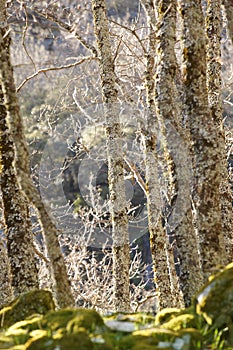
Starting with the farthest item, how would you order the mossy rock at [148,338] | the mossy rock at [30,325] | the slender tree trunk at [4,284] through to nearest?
the slender tree trunk at [4,284], the mossy rock at [30,325], the mossy rock at [148,338]

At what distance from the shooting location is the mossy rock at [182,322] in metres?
3.52

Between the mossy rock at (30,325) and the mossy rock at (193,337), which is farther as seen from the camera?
the mossy rock at (30,325)

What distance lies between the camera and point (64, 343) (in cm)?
295

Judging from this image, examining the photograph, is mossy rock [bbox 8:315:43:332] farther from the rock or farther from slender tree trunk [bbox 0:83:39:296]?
slender tree trunk [bbox 0:83:39:296]

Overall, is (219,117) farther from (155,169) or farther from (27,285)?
(27,285)

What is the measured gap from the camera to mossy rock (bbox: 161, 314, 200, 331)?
138 inches

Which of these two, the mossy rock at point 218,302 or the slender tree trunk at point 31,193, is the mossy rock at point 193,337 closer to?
the mossy rock at point 218,302

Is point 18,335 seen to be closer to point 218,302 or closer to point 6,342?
point 6,342

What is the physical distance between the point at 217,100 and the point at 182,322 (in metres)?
4.77

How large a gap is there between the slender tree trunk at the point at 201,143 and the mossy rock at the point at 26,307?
1522 mm

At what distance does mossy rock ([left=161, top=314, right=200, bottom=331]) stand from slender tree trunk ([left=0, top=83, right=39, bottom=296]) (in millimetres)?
2378

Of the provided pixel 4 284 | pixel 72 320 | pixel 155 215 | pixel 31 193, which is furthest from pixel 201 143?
pixel 4 284

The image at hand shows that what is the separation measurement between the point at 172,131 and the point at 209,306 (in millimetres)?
2094

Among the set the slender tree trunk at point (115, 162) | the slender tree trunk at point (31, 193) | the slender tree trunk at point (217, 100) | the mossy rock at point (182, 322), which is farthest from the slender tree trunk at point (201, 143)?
the slender tree trunk at point (217, 100)
